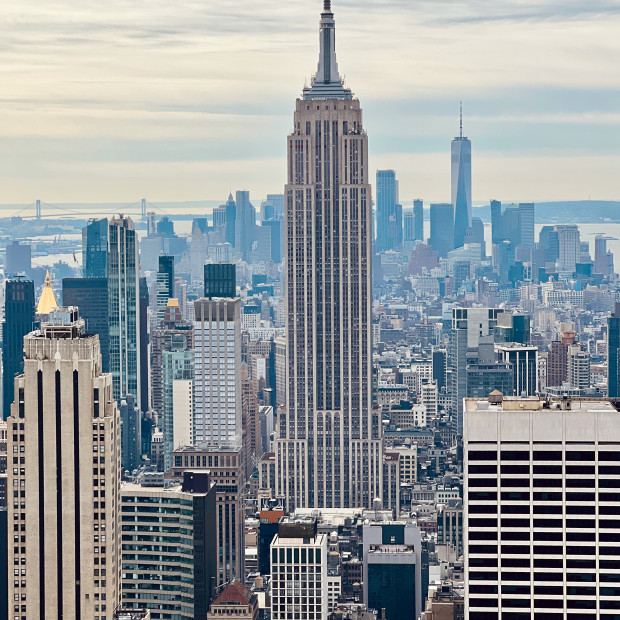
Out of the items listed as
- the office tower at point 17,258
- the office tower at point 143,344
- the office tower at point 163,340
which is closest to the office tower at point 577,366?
the office tower at point 163,340

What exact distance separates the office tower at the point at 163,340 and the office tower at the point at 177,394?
0.15 m

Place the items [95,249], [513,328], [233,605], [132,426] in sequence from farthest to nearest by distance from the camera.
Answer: [513,328]
[95,249]
[132,426]
[233,605]

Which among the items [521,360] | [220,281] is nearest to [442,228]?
[521,360]

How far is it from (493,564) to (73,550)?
6742mm

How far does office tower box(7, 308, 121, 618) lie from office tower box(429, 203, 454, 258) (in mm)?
46753

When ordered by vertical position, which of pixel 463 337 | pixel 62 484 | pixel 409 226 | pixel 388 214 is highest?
pixel 388 214

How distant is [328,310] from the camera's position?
184ft

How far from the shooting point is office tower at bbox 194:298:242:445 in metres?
50.4

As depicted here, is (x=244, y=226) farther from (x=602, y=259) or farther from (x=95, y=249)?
(x=602, y=259)

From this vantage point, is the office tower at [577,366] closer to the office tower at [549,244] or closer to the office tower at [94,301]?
the office tower at [549,244]

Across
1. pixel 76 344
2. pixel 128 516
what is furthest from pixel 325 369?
pixel 76 344

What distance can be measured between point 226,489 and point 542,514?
89.7ft

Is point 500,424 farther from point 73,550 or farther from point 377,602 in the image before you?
point 377,602

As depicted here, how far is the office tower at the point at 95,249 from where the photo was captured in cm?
5029
